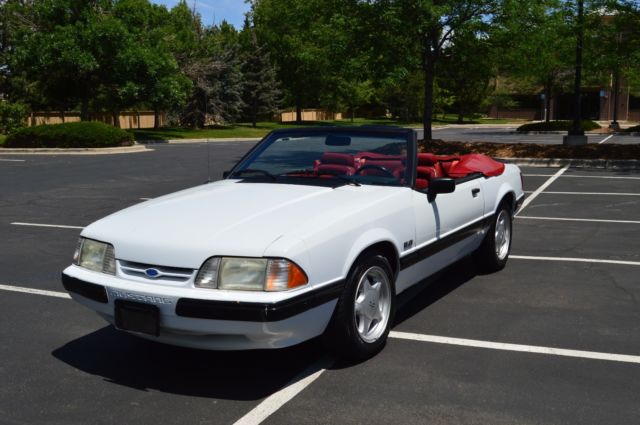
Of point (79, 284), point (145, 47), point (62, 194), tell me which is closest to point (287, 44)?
point (145, 47)

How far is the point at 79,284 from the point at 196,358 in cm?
95

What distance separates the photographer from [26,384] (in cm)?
421

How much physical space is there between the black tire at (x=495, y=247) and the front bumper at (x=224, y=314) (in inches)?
119

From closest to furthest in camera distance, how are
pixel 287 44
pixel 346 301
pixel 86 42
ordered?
1. pixel 346 301
2. pixel 86 42
3. pixel 287 44

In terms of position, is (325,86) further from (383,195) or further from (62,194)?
(383,195)

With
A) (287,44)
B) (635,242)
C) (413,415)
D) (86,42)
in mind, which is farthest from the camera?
(287,44)

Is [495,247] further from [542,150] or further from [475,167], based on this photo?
[542,150]

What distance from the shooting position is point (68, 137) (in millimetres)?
26484

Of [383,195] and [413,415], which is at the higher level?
[383,195]

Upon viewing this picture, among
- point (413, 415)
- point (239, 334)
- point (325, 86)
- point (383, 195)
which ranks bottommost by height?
point (413, 415)

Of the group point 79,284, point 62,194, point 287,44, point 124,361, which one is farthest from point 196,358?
point 287,44

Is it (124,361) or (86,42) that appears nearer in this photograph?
(124,361)

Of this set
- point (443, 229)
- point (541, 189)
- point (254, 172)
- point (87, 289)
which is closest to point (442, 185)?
point (443, 229)

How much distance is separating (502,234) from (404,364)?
3060 mm
